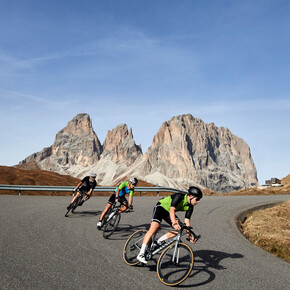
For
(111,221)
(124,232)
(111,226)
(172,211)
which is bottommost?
(124,232)

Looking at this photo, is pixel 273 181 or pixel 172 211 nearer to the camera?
pixel 172 211

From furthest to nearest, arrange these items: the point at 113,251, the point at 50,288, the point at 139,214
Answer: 1. the point at 139,214
2. the point at 113,251
3. the point at 50,288

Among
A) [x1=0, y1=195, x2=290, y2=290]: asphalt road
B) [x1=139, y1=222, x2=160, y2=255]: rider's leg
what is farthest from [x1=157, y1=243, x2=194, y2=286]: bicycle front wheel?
[x1=139, y1=222, x2=160, y2=255]: rider's leg

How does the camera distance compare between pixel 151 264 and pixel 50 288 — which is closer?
pixel 50 288

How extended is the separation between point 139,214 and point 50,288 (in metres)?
8.79

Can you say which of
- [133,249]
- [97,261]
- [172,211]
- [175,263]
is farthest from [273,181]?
[97,261]

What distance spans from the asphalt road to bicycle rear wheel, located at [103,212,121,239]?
191mm

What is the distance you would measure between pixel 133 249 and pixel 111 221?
2.70 m

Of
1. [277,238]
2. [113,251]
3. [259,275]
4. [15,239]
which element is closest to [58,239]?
[15,239]

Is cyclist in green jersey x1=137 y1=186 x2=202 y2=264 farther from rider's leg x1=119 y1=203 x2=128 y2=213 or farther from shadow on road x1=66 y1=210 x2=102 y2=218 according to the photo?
shadow on road x1=66 y1=210 x2=102 y2=218

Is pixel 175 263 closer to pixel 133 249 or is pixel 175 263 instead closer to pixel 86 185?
pixel 133 249

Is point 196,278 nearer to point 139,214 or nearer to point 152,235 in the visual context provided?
point 152,235

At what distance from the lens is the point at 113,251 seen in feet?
23.4

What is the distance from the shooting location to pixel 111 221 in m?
8.90
